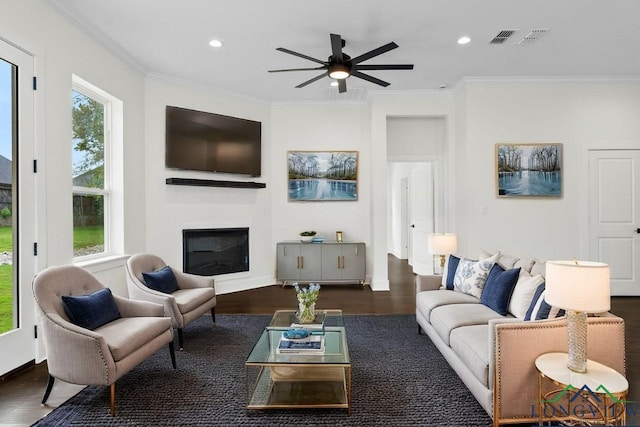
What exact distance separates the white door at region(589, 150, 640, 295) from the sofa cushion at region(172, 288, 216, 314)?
5248 millimetres

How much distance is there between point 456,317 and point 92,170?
162 inches

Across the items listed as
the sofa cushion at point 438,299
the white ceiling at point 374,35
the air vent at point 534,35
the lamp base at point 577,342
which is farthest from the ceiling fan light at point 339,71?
the lamp base at point 577,342

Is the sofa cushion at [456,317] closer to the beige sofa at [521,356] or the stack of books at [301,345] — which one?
the beige sofa at [521,356]

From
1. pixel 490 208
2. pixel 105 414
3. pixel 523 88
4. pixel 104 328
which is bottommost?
pixel 105 414

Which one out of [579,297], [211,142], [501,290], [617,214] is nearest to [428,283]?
[501,290]

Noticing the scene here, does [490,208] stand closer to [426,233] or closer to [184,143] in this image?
[426,233]

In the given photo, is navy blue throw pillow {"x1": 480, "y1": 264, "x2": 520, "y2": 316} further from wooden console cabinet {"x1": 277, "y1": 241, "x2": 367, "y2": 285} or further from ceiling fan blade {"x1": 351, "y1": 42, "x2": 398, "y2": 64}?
wooden console cabinet {"x1": 277, "y1": 241, "x2": 367, "y2": 285}

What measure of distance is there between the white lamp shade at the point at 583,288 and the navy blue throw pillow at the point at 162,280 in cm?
335

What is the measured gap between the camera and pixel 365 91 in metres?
5.63

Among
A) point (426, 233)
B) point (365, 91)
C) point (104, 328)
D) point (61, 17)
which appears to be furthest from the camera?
point (426, 233)

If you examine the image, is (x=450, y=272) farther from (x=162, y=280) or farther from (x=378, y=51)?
(x=162, y=280)

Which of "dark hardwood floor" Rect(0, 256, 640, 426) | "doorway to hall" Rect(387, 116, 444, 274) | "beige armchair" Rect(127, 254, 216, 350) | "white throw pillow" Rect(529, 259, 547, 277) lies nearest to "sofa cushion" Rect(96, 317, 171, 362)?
"beige armchair" Rect(127, 254, 216, 350)

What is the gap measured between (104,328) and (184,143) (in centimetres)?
324

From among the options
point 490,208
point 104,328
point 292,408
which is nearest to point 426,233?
point 490,208
